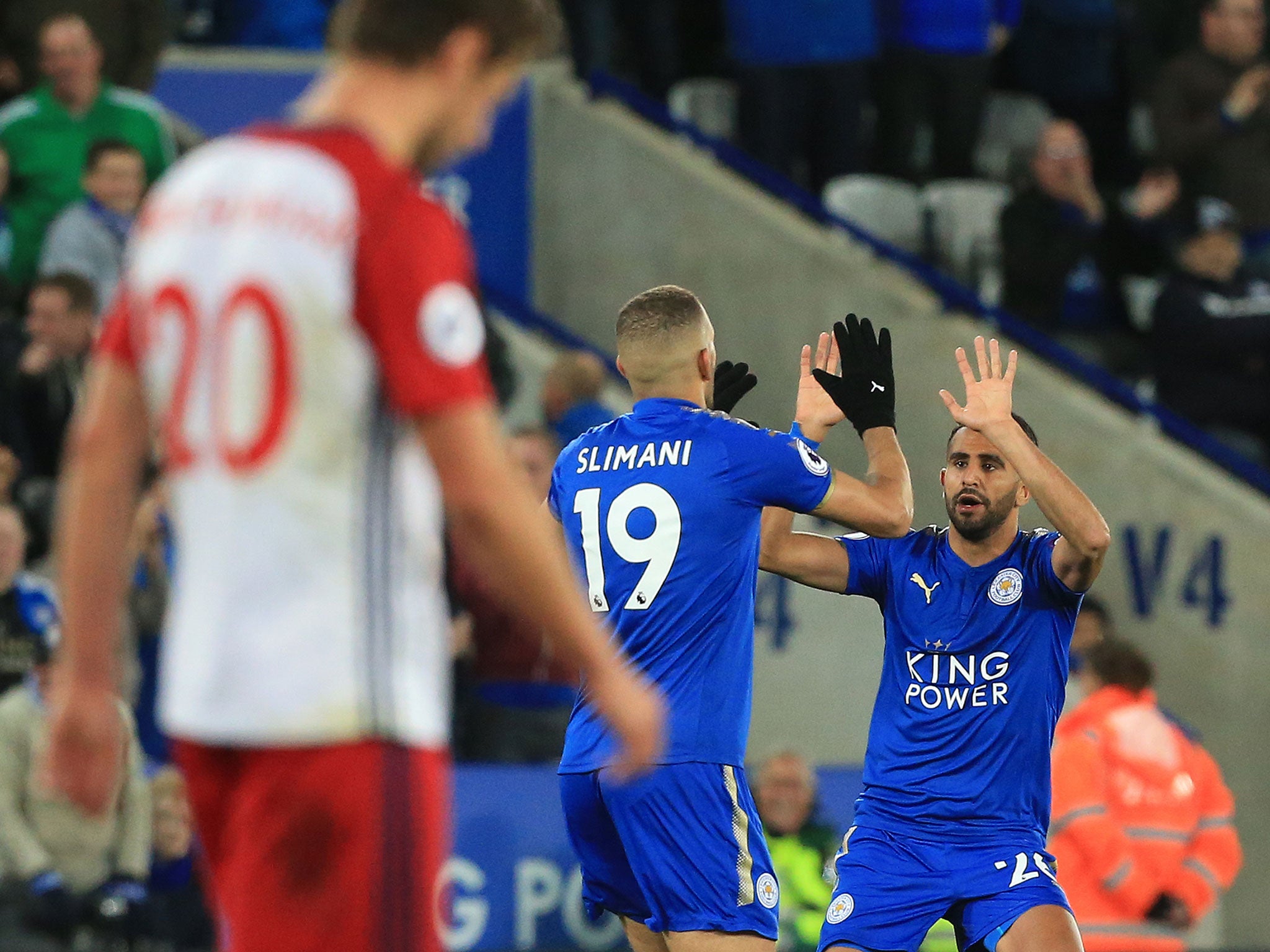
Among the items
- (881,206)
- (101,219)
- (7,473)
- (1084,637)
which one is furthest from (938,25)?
(7,473)

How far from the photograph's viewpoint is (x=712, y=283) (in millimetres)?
13484

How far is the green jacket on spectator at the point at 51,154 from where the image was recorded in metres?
11.1

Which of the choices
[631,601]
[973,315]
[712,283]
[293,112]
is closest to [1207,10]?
[973,315]

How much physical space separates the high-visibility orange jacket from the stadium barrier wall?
7.23 feet

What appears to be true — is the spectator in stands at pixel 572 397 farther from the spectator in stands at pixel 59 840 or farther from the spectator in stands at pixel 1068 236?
the spectator in stands at pixel 1068 236

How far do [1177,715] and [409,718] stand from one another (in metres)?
10.8

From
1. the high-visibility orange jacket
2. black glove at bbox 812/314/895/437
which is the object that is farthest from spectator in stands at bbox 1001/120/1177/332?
black glove at bbox 812/314/895/437

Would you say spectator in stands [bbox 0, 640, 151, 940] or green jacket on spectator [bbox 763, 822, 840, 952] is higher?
spectator in stands [bbox 0, 640, 151, 940]

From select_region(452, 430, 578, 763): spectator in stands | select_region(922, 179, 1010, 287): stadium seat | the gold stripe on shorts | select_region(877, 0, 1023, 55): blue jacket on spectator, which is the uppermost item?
select_region(877, 0, 1023, 55): blue jacket on spectator

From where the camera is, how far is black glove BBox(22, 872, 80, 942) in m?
8.98

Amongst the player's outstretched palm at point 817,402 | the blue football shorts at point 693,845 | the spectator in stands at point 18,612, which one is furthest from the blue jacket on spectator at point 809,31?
the blue football shorts at point 693,845

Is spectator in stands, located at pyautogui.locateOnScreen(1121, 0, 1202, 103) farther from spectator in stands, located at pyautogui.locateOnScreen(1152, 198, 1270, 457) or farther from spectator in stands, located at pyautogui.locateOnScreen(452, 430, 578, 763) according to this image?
spectator in stands, located at pyautogui.locateOnScreen(452, 430, 578, 763)

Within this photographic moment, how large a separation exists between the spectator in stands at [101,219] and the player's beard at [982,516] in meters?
5.66

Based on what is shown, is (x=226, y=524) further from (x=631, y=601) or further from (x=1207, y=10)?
(x=1207, y=10)
